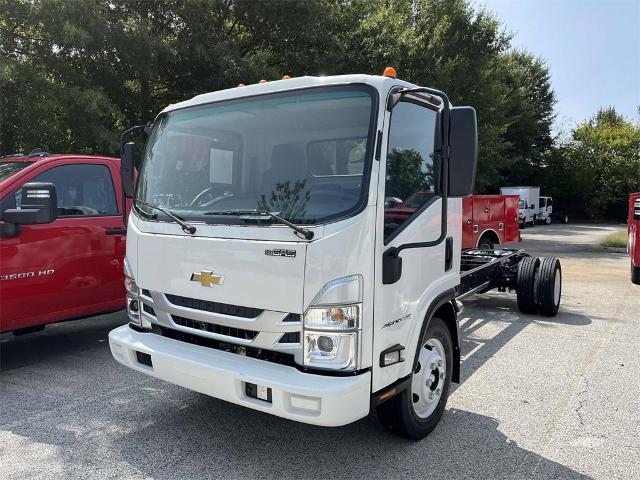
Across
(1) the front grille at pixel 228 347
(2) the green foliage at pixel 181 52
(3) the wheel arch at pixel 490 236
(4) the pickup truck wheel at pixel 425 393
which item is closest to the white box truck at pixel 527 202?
(2) the green foliage at pixel 181 52

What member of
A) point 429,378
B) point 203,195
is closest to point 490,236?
point 429,378

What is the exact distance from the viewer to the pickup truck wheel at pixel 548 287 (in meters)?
7.30

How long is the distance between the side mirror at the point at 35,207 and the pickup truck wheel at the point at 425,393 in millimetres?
→ 3119

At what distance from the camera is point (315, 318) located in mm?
2916

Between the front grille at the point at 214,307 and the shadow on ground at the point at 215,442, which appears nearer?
the front grille at the point at 214,307

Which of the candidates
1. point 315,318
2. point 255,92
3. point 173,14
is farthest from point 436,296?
point 173,14

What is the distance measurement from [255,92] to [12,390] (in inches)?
134

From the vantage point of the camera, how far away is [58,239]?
5.00m

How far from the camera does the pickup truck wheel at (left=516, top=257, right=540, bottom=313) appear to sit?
741 cm

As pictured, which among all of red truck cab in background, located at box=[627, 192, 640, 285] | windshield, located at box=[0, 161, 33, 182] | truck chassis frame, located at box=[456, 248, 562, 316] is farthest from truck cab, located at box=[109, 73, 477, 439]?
red truck cab in background, located at box=[627, 192, 640, 285]

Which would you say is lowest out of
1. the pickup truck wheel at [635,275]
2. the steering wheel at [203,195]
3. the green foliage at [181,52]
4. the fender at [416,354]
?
the pickup truck wheel at [635,275]

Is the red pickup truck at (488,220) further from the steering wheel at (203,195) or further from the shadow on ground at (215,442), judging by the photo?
the steering wheel at (203,195)

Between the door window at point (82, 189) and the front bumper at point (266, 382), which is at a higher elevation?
the door window at point (82, 189)

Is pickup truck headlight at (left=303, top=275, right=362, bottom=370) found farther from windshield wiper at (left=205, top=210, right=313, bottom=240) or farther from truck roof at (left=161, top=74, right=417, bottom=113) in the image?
truck roof at (left=161, top=74, right=417, bottom=113)
